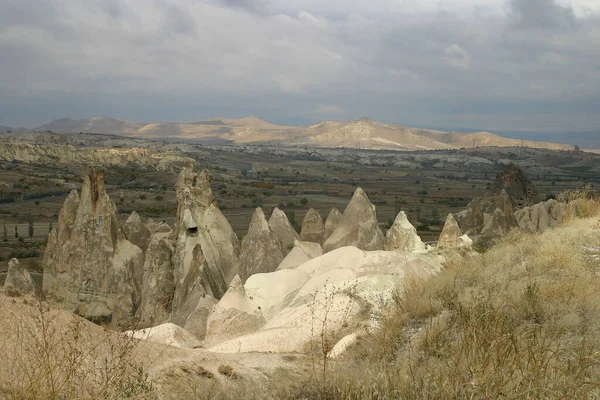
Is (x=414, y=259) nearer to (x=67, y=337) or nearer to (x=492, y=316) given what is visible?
(x=492, y=316)

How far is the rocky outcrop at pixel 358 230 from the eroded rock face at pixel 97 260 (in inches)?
240

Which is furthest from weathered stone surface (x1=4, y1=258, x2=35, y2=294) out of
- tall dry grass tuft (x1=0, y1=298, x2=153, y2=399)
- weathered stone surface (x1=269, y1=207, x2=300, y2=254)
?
tall dry grass tuft (x1=0, y1=298, x2=153, y2=399)

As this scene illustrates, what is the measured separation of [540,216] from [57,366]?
1965 cm

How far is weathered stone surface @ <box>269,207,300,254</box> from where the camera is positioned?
18297 millimetres

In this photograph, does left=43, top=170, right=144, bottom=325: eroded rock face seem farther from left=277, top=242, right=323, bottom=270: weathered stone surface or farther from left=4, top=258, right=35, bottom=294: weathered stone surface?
left=277, top=242, right=323, bottom=270: weathered stone surface

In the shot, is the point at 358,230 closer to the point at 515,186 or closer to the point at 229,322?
the point at 229,322

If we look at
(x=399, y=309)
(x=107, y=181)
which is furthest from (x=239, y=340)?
(x=107, y=181)

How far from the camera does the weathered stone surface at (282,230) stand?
720 inches

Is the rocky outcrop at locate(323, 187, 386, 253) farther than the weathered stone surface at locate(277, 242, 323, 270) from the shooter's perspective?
Yes

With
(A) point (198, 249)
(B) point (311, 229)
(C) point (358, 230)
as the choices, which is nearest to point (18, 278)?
(A) point (198, 249)

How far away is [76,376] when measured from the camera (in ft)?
14.4

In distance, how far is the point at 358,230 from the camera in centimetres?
1741

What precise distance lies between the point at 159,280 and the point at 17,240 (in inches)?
1368

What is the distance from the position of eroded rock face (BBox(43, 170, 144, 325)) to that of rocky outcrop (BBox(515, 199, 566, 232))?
1323cm
